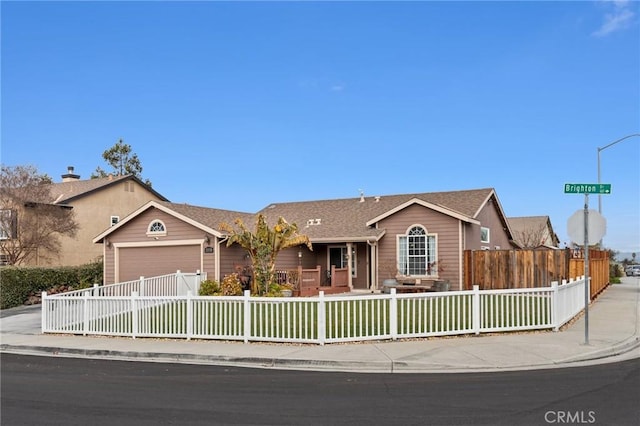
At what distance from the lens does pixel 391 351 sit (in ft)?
37.7

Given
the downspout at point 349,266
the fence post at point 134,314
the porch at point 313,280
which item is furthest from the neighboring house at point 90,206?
the fence post at point 134,314

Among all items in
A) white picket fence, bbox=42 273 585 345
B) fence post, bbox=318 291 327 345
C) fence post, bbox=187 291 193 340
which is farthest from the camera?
fence post, bbox=187 291 193 340

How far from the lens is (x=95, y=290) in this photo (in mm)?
18172

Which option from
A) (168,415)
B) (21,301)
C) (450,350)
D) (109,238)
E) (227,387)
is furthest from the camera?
(109,238)

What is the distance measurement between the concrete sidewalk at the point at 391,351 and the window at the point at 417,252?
33.1 feet

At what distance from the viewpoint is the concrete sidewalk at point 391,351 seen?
10.5m

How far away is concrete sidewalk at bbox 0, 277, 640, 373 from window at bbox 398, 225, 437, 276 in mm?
10088

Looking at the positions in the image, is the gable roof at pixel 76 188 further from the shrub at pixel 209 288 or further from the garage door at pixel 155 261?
the shrub at pixel 209 288

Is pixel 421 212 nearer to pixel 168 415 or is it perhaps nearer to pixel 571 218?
pixel 571 218

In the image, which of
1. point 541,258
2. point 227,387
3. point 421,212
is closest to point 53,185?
point 421,212

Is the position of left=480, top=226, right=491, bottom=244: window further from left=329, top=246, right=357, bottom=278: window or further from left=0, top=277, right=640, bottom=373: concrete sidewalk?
left=0, top=277, right=640, bottom=373: concrete sidewalk

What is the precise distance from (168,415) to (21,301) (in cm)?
2024

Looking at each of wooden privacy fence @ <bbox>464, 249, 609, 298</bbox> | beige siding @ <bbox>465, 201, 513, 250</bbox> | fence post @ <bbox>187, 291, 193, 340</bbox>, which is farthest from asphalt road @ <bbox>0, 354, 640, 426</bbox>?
beige siding @ <bbox>465, 201, 513, 250</bbox>

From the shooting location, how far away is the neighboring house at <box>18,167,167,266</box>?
32300 millimetres
